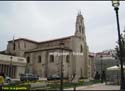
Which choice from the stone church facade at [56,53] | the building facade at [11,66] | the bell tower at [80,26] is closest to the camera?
the building facade at [11,66]

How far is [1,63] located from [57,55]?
641 inches

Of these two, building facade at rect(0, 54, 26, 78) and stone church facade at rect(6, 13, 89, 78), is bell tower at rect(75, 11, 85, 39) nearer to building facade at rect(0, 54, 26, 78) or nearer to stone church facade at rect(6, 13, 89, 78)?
stone church facade at rect(6, 13, 89, 78)

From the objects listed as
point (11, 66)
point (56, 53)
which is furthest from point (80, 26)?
point (11, 66)

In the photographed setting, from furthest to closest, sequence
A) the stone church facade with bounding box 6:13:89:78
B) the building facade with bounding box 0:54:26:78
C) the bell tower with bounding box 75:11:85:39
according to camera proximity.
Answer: the bell tower with bounding box 75:11:85:39 → the stone church facade with bounding box 6:13:89:78 → the building facade with bounding box 0:54:26:78

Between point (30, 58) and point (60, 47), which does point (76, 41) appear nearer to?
point (60, 47)

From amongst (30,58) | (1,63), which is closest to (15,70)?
(1,63)

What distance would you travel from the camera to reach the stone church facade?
233ft

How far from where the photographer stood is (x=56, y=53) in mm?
70438

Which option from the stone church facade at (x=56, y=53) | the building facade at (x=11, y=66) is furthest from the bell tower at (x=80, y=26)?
the building facade at (x=11, y=66)

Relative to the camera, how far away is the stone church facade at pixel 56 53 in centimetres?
7106

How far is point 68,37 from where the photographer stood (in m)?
76.4

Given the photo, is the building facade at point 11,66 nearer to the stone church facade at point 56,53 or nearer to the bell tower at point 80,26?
the stone church facade at point 56,53

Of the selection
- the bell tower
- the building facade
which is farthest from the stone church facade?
the building facade

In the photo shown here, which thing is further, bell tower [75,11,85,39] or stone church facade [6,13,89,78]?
bell tower [75,11,85,39]
